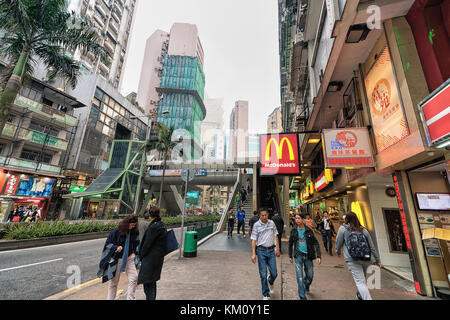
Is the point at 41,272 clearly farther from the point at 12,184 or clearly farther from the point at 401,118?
the point at 12,184

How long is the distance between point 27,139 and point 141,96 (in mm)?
101062

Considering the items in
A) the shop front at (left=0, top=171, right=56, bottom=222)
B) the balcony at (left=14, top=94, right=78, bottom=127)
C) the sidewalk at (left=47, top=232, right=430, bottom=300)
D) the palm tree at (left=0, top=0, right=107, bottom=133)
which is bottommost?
the sidewalk at (left=47, top=232, right=430, bottom=300)

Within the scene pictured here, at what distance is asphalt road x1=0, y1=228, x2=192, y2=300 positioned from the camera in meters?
4.26

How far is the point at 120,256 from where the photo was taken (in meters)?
3.44

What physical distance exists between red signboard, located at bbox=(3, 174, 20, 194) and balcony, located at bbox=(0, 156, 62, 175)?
3.27 feet

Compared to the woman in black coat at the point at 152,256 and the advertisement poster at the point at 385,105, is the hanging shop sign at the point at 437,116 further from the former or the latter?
the woman in black coat at the point at 152,256

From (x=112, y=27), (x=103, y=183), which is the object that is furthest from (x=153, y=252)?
(x=112, y=27)

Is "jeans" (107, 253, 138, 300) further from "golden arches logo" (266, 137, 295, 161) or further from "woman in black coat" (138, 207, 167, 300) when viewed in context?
"golden arches logo" (266, 137, 295, 161)

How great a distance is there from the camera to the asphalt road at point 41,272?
426 cm

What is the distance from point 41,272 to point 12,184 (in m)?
20.4

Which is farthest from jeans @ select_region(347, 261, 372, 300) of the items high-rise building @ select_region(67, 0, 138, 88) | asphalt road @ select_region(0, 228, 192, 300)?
high-rise building @ select_region(67, 0, 138, 88)

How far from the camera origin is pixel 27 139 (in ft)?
67.4
